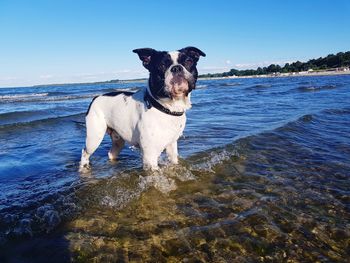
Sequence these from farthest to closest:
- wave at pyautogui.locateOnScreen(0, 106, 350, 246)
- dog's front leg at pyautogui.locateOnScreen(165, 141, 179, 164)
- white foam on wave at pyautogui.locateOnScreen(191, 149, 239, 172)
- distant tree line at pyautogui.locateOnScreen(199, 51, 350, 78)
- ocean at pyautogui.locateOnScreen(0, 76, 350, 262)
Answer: distant tree line at pyautogui.locateOnScreen(199, 51, 350, 78) < white foam on wave at pyautogui.locateOnScreen(191, 149, 239, 172) < dog's front leg at pyautogui.locateOnScreen(165, 141, 179, 164) < wave at pyautogui.locateOnScreen(0, 106, 350, 246) < ocean at pyautogui.locateOnScreen(0, 76, 350, 262)

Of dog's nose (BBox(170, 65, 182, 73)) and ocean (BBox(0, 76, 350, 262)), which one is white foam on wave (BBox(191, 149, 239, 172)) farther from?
dog's nose (BBox(170, 65, 182, 73))

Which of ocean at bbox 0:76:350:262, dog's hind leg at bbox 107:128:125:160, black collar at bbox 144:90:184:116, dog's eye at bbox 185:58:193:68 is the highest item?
dog's eye at bbox 185:58:193:68

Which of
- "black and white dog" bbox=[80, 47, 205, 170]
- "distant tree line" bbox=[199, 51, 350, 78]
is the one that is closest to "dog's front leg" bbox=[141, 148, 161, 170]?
"black and white dog" bbox=[80, 47, 205, 170]

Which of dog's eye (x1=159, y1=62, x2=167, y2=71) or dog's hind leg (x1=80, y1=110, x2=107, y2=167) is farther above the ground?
dog's eye (x1=159, y1=62, x2=167, y2=71)

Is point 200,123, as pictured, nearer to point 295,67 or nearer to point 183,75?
point 183,75

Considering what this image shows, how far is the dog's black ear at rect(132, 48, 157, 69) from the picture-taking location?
15.1 ft

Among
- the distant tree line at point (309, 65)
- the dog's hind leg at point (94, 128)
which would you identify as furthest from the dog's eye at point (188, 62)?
the distant tree line at point (309, 65)

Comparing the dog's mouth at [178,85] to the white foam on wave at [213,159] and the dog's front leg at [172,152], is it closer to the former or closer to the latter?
the dog's front leg at [172,152]

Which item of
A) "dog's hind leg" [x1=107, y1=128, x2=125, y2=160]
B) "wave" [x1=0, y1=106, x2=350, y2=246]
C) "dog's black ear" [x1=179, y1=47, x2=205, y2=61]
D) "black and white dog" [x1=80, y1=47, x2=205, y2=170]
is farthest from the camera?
"dog's hind leg" [x1=107, y1=128, x2=125, y2=160]

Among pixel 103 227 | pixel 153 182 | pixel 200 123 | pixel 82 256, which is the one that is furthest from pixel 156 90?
pixel 200 123

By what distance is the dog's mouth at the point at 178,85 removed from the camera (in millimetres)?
4172

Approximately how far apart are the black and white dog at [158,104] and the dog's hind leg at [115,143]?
45 cm

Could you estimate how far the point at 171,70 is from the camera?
4.25 m

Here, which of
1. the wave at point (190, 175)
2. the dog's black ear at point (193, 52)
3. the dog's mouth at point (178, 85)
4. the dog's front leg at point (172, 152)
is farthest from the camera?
the dog's front leg at point (172, 152)
